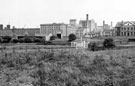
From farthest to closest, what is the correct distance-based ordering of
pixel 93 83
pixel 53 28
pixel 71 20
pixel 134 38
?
pixel 71 20 < pixel 53 28 < pixel 134 38 < pixel 93 83

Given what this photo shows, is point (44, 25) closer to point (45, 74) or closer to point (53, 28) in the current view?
point (53, 28)

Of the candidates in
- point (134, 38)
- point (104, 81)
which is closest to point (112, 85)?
point (104, 81)

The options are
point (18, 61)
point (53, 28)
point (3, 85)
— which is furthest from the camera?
point (53, 28)

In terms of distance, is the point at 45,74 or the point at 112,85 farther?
the point at 45,74

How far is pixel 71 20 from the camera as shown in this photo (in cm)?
10581

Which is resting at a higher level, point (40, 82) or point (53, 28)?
point (53, 28)

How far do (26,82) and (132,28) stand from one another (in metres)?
48.2

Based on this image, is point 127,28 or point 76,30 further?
point 76,30

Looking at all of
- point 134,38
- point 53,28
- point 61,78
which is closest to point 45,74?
point 61,78

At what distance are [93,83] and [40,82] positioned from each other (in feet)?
6.33

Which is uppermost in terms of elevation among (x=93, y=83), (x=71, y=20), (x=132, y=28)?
(x=71, y=20)

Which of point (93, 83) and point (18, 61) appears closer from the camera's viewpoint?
point (93, 83)

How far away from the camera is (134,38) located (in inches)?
1532

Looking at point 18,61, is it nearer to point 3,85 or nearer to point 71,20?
point 3,85
